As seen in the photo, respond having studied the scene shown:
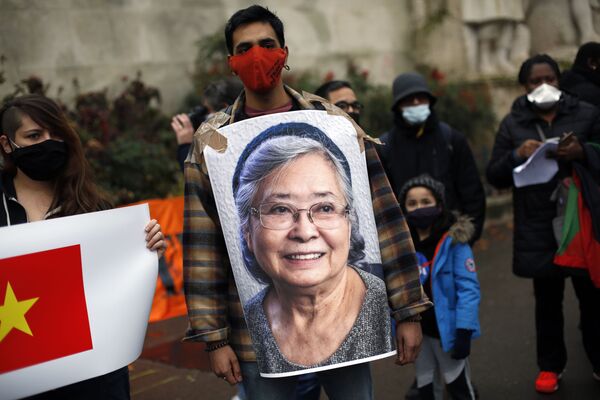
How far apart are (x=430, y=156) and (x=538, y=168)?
2.06 ft

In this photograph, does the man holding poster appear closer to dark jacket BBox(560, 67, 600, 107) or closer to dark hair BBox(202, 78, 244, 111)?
dark hair BBox(202, 78, 244, 111)

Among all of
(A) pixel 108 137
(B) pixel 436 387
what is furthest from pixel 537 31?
(B) pixel 436 387

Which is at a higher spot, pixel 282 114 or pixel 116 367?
pixel 282 114

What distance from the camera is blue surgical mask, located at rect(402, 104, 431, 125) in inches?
173

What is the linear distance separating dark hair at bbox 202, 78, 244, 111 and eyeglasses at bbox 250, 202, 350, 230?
247cm

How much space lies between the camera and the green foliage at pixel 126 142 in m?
7.88

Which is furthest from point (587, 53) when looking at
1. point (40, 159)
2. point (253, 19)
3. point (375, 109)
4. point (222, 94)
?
point (375, 109)

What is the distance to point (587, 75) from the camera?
4.80 meters

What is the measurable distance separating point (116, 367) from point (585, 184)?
2788 mm

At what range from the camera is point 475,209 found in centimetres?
437

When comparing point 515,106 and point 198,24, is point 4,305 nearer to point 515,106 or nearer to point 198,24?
point 515,106

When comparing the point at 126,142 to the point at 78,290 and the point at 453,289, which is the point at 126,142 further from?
the point at 78,290

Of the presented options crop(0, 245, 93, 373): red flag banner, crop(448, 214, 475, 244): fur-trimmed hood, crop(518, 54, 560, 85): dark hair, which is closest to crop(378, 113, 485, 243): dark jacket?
crop(448, 214, 475, 244): fur-trimmed hood

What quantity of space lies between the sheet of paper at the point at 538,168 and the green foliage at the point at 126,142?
432cm
